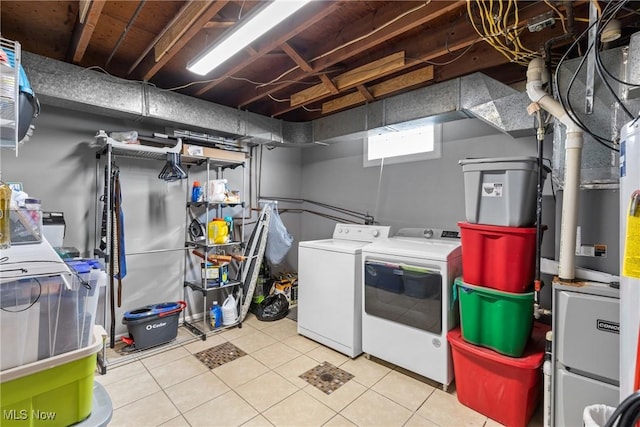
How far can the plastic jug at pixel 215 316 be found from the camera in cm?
337

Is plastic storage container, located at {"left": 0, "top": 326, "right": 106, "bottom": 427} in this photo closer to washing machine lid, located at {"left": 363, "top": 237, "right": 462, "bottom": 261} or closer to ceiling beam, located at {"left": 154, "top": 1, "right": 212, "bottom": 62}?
ceiling beam, located at {"left": 154, "top": 1, "right": 212, "bottom": 62}

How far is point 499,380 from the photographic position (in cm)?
197

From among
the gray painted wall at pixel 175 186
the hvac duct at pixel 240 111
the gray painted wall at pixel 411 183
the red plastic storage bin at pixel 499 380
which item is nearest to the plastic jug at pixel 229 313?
the gray painted wall at pixel 175 186

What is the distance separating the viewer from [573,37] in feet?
6.29

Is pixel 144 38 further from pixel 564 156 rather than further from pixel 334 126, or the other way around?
pixel 564 156

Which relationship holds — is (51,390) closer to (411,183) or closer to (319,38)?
(319,38)

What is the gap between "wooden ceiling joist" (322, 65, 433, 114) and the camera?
2719mm

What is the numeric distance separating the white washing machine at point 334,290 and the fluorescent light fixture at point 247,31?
1.84 m

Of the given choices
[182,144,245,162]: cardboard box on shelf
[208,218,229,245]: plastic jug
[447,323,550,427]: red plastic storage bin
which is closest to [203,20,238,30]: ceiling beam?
[182,144,245,162]: cardboard box on shelf

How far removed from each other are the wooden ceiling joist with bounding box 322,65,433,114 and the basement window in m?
0.35

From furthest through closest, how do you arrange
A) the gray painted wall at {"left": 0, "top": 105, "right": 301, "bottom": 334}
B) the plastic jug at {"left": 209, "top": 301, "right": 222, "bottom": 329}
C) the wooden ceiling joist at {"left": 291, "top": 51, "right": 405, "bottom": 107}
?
the plastic jug at {"left": 209, "top": 301, "right": 222, "bottom": 329} → the gray painted wall at {"left": 0, "top": 105, "right": 301, "bottom": 334} → the wooden ceiling joist at {"left": 291, "top": 51, "right": 405, "bottom": 107}

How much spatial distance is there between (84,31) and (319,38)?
162cm

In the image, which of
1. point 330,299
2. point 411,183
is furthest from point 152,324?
point 411,183

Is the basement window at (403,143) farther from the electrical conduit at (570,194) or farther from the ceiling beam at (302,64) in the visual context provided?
the electrical conduit at (570,194)
